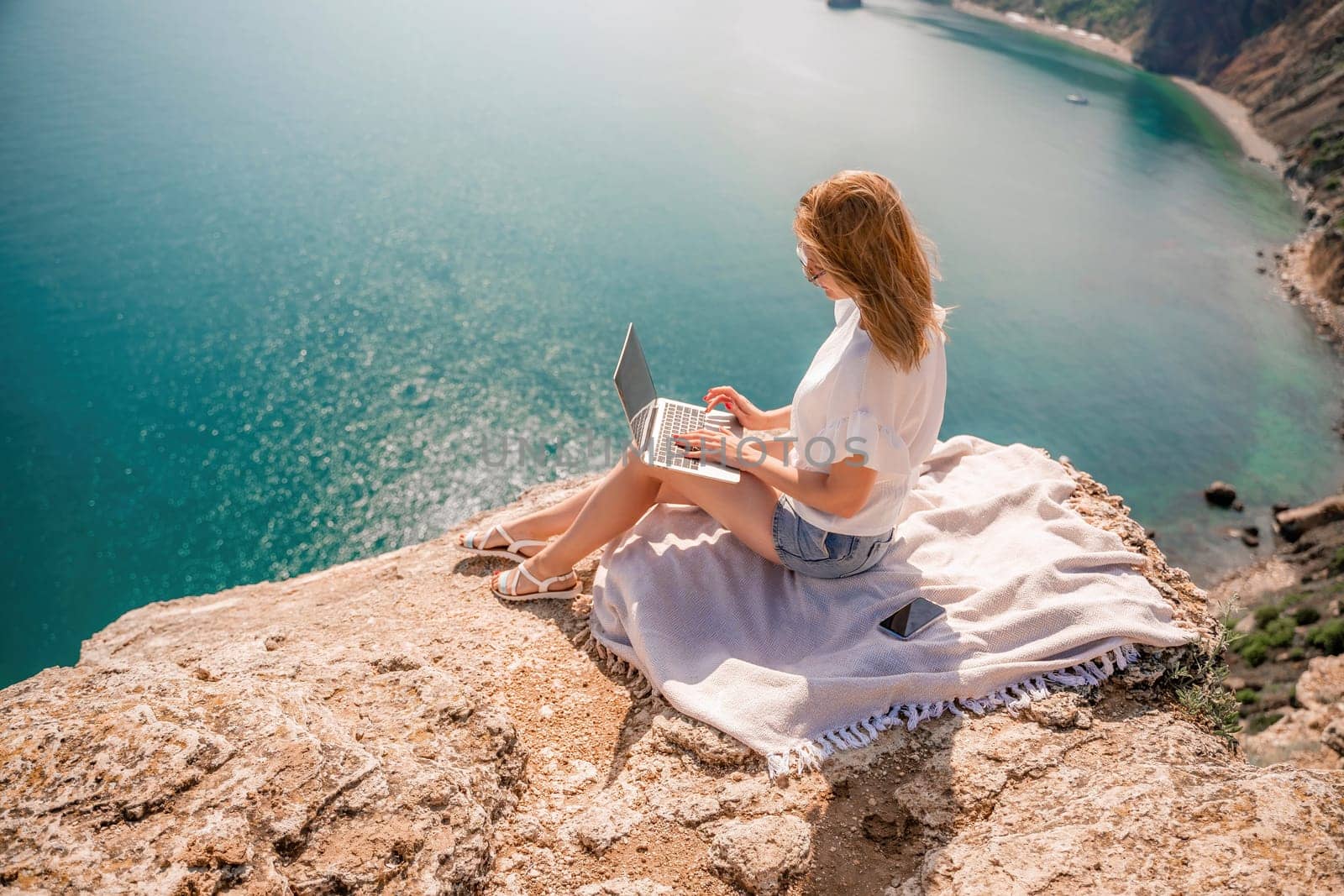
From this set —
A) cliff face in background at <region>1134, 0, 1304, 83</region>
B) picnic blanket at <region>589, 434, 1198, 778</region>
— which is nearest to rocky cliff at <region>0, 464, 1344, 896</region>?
picnic blanket at <region>589, 434, 1198, 778</region>

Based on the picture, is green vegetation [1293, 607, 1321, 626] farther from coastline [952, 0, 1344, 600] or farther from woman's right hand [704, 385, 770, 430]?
woman's right hand [704, 385, 770, 430]

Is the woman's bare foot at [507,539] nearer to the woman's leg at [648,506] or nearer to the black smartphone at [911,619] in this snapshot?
the woman's leg at [648,506]

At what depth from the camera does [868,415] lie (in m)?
3.89

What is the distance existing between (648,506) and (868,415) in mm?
1699

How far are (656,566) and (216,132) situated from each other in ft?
117

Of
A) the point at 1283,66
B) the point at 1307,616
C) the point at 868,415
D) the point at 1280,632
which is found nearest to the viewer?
the point at 868,415

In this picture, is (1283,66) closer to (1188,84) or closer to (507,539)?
(1188,84)

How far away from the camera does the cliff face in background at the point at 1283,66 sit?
36219 millimetres

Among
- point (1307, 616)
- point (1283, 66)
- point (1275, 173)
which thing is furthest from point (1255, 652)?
point (1283, 66)

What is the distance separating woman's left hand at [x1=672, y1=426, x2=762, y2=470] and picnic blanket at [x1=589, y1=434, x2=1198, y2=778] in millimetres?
776

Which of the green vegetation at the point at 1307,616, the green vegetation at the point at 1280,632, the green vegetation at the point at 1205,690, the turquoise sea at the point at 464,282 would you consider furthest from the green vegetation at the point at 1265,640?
the green vegetation at the point at 1205,690

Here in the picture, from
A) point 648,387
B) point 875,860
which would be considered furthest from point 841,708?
point 648,387

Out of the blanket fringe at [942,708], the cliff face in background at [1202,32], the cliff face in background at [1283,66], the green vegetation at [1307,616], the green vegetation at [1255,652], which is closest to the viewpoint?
the blanket fringe at [942,708]

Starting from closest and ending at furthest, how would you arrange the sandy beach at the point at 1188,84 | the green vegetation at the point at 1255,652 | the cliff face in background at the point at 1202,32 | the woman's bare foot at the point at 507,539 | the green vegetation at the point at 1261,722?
the woman's bare foot at the point at 507,539, the green vegetation at the point at 1261,722, the green vegetation at the point at 1255,652, the sandy beach at the point at 1188,84, the cliff face in background at the point at 1202,32
